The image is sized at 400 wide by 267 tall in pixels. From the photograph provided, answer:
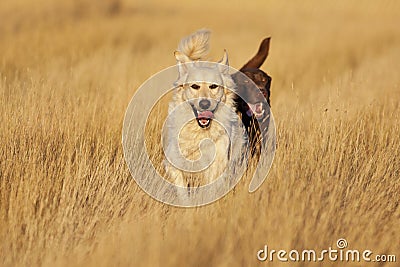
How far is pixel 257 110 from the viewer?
17.2ft

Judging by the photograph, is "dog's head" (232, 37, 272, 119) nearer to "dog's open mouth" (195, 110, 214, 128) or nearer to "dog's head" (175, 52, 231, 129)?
"dog's head" (175, 52, 231, 129)

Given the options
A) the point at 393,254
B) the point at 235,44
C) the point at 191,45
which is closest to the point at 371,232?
the point at 393,254

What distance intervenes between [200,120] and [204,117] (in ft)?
0.13

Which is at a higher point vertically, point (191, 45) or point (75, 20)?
point (75, 20)

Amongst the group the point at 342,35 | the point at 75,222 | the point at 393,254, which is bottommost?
the point at 393,254

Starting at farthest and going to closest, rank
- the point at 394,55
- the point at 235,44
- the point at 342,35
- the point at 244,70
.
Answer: the point at 342,35
the point at 235,44
the point at 394,55
the point at 244,70

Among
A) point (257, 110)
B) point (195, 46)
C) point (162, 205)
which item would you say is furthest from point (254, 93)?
point (162, 205)

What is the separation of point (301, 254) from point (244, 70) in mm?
2729

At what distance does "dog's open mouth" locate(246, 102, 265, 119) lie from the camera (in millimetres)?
5176

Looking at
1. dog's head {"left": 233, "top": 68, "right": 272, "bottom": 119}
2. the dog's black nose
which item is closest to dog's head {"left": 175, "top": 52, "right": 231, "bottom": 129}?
the dog's black nose

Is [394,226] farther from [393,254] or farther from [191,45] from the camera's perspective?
[191,45]

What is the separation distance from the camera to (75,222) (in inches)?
138

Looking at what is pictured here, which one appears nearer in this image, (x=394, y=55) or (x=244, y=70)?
(x=244, y=70)

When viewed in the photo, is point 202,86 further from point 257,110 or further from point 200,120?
point 257,110
